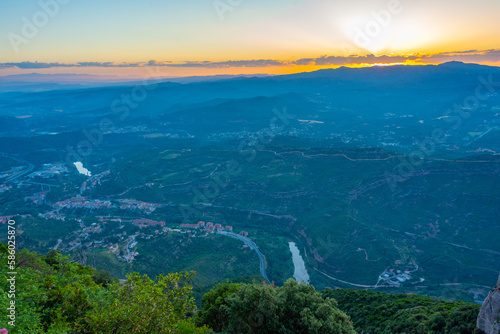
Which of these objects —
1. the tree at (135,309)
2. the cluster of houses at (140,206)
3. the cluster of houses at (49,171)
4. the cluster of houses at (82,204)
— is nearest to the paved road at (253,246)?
the cluster of houses at (140,206)

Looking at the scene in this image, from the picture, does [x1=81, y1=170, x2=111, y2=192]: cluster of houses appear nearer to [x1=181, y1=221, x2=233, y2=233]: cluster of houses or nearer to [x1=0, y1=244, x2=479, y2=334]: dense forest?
[x1=181, y1=221, x2=233, y2=233]: cluster of houses

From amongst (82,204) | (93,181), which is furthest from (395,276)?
(93,181)

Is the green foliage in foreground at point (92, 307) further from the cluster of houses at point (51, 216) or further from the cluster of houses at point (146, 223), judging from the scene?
the cluster of houses at point (51, 216)

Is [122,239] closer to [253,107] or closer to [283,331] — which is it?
[283,331]

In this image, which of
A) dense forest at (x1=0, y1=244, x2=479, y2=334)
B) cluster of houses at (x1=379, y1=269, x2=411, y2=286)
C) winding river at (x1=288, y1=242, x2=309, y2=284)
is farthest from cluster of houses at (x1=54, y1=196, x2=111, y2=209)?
cluster of houses at (x1=379, y1=269, x2=411, y2=286)

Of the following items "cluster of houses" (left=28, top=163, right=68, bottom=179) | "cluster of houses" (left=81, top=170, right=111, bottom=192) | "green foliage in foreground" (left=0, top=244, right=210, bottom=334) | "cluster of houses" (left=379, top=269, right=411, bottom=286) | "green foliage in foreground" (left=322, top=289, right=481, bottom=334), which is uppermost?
"green foliage in foreground" (left=0, top=244, right=210, bottom=334)

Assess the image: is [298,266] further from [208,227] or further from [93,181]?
[93,181]

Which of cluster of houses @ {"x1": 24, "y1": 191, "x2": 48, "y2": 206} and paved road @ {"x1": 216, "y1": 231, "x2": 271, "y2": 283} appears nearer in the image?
paved road @ {"x1": 216, "y1": 231, "x2": 271, "y2": 283}
